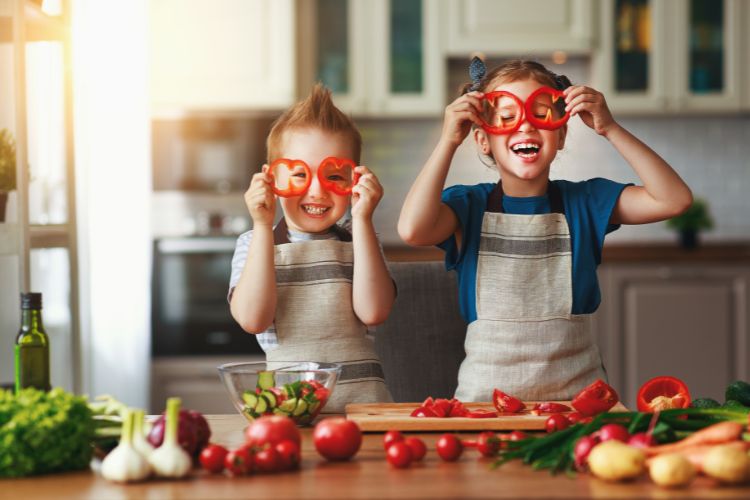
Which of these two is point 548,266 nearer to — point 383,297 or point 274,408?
point 383,297

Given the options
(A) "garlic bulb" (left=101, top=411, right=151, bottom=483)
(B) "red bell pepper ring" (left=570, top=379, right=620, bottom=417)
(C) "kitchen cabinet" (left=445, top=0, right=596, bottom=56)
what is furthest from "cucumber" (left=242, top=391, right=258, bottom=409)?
(C) "kitchen cabinet" (left=445, top=0, right=596, bottom=56)

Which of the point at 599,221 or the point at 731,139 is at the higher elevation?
the point at 731,139

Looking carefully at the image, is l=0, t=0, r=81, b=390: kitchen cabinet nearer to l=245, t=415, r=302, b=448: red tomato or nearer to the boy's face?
the boy's face

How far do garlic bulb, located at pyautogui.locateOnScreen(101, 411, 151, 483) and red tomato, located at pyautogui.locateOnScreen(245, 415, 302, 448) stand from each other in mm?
129

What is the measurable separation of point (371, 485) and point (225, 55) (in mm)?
3454

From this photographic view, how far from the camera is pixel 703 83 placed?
4.45m

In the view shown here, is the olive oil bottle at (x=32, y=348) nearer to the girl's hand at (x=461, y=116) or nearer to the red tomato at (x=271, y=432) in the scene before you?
the red tomato at (x=271, y=432)

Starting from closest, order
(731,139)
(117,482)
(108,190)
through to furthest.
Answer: (117,482), (108,190), (731,139)

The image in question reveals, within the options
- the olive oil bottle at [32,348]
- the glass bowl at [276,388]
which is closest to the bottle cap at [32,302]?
the olive oil bottle at [32,348]

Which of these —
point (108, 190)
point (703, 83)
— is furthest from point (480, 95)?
point (703, 83)

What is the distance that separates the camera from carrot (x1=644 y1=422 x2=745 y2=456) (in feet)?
3.67

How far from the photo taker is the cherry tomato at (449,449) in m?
1.18

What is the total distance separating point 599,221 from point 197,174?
2.78 metres

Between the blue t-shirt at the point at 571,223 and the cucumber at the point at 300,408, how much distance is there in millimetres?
514
